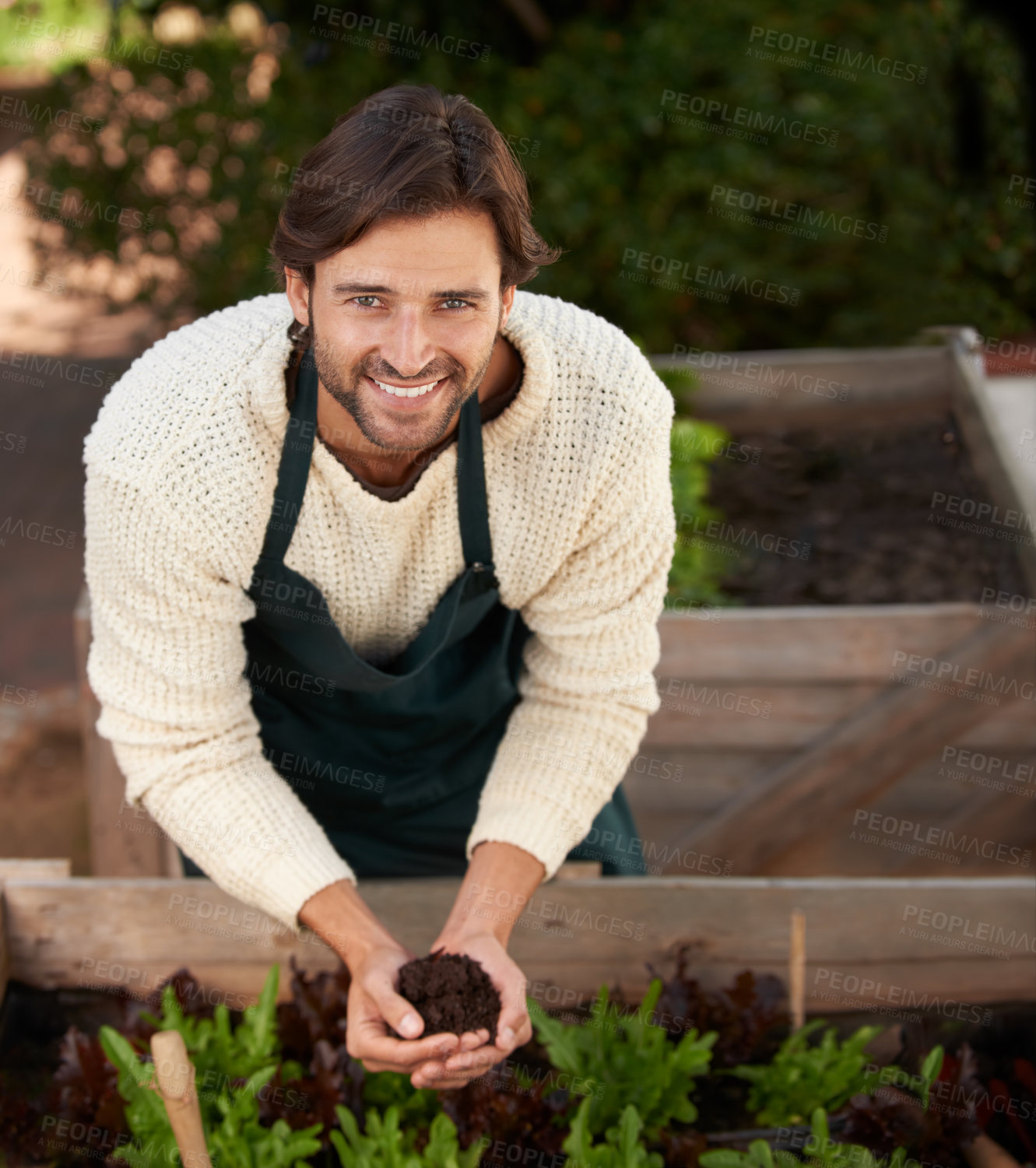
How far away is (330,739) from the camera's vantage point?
6.46 ft

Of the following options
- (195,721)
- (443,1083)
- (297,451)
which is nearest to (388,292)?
(297,451)

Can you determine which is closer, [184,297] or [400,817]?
Answer: [400,817]

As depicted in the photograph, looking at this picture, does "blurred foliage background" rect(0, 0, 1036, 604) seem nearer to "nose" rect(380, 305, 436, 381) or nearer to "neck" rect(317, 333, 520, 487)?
"neck" rect(317, 333, 520, 487)

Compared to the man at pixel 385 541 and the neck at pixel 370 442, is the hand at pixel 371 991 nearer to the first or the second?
the man at pixel 385 541

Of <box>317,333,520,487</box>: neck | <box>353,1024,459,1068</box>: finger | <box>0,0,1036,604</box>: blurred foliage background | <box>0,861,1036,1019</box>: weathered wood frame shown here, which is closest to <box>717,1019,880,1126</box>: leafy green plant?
<box>0,861,1036,1019</box>: weathered wood frame

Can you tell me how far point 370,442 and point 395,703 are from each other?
476mm

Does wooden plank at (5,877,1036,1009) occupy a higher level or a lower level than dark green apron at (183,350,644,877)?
lower

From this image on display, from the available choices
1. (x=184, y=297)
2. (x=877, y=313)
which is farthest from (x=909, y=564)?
(x=184, y=297)

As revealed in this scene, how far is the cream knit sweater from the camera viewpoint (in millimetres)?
1538

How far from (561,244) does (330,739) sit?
9.04 ft

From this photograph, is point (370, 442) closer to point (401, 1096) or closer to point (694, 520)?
point (401, 1096)

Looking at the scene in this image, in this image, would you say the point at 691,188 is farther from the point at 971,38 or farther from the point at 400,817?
the point at 400,817

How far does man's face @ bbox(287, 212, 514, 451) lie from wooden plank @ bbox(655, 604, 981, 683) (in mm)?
1355

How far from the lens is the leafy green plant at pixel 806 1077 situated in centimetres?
176
